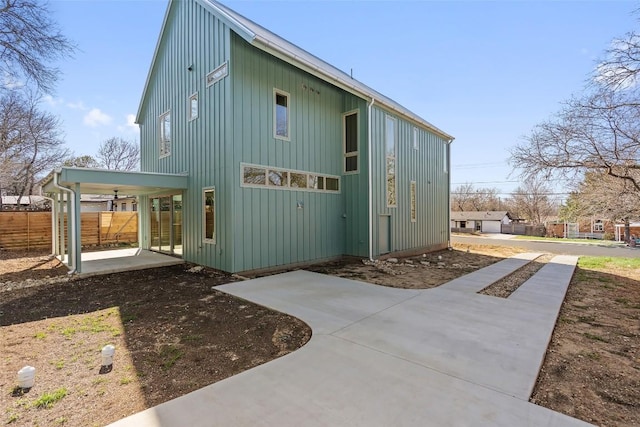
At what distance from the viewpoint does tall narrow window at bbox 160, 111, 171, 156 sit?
1034 cm

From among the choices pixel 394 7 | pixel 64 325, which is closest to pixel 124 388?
pixel 64 325

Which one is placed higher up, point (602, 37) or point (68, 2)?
point (68, 2)

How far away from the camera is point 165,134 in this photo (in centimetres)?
1067

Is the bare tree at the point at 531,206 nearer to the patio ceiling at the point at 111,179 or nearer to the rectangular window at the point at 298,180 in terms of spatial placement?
the rectangular window at the point at 298,180

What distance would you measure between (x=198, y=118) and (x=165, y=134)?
9.46 feet

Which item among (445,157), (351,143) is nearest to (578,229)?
(445,157)

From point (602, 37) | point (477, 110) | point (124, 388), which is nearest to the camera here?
point (124, 388)

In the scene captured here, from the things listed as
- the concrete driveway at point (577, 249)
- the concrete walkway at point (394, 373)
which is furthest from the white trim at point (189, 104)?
the concrete driveway at point (577, 249)

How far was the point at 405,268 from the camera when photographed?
9.05 metres

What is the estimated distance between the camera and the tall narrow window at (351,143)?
10.2 metres

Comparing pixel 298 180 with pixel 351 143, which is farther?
pixel 351 143

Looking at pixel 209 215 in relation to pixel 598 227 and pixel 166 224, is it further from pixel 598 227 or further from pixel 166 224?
pixel 598 227

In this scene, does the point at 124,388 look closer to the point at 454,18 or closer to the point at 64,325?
the point at 64,325

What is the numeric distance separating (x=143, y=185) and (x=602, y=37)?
40.6 feet
